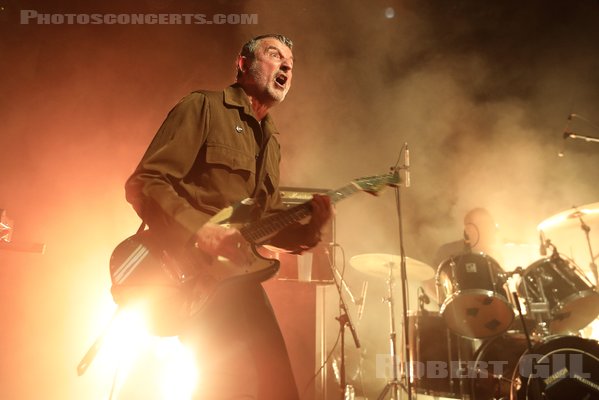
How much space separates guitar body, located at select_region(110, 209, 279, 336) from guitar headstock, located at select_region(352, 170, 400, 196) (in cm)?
106

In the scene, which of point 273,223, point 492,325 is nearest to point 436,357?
Result: point 492,325

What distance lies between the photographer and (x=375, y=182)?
302cm

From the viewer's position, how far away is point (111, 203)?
5.59 meters

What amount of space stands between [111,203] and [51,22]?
2.66 m

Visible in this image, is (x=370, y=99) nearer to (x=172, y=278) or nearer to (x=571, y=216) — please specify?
(x=571, y=216)

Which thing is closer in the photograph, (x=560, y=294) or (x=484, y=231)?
(x=560, y=294)

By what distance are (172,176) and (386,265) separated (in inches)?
174

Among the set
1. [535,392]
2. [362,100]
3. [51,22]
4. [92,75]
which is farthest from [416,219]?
[51,22]

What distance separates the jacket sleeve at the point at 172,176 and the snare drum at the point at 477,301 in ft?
11.4

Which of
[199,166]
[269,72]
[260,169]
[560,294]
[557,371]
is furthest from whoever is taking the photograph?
[560,294]

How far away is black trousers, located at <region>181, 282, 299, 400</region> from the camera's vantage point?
1.85 m

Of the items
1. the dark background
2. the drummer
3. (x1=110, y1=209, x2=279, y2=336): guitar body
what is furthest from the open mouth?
the drummer

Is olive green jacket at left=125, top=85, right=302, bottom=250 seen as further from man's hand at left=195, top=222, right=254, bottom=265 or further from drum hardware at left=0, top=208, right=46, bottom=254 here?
drum hardware at left=0, top=208, right=46, bottom=254

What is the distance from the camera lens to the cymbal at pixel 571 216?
548cm
